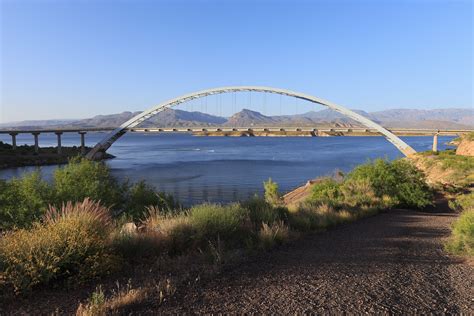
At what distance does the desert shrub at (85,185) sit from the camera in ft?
56.8

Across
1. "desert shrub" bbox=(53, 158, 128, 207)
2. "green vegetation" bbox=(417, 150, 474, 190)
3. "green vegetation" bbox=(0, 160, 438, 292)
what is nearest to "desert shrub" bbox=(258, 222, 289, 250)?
"green vegetation" bbox=(0, 160, 438, 292)

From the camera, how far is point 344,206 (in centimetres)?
1338

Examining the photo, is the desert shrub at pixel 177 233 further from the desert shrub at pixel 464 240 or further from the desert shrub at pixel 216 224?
the desert shrub at pixel 464 240

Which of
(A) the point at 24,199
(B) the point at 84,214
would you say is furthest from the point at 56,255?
(A) the point at 24,199

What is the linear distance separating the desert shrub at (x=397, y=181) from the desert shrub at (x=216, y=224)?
11.3 meters

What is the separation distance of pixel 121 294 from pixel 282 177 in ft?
141

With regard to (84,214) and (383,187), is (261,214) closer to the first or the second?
(84,214)

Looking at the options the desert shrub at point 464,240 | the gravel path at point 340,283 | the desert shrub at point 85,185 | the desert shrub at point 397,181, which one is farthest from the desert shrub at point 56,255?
the desert shrub at point 397,181

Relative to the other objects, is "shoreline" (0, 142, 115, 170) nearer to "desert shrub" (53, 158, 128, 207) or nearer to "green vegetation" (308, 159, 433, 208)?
"desert shrub" (53, 158, 128, 207)

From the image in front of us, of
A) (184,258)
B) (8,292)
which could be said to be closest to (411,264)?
(184,258)

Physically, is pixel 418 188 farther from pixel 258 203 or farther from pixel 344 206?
pixel 258 203

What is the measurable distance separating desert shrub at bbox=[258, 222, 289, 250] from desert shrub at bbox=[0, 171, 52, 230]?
33.1ft

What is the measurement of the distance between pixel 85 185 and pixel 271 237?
13034mm

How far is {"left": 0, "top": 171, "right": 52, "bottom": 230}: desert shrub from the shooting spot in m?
14.6
